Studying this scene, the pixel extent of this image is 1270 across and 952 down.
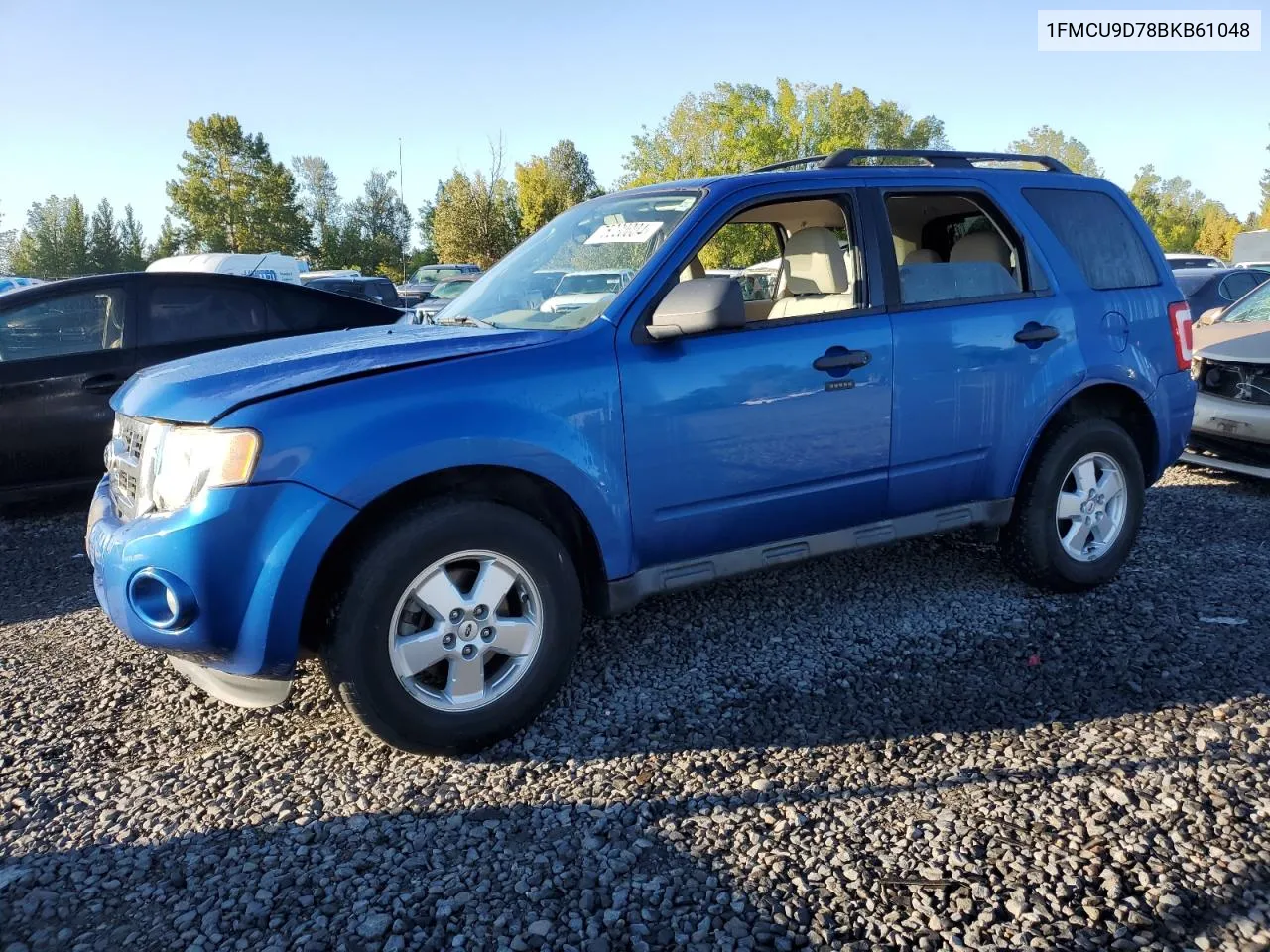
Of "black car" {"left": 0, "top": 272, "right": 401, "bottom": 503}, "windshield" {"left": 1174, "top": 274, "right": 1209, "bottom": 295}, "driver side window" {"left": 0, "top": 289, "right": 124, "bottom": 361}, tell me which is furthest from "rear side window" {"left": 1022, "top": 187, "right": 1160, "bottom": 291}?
"windshield" {"left": 1174, "top": 274, "right": 1209, "bottom": 295}

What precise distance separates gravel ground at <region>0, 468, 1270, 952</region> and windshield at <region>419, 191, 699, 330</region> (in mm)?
1440

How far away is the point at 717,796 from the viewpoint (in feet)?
9.53

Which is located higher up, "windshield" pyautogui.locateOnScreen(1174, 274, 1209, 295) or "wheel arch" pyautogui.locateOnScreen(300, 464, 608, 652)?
"windshield" pyautogui.locateOnScreen(1174, 274, 1209, 295)

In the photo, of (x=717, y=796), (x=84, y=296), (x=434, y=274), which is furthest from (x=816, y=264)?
(x=434, y=274)

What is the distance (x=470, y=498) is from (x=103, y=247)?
70158 mm

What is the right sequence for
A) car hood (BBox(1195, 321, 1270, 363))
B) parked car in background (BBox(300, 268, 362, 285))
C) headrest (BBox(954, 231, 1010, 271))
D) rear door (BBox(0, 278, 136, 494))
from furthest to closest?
parked car in background (BBox(300, 268, 362, 285))
car hood (BBox(1195, 321, 1270, 363))
rear door (BBox(0, 278, 136, 494))
headrest (BBox(954, 231, 1010, 271))

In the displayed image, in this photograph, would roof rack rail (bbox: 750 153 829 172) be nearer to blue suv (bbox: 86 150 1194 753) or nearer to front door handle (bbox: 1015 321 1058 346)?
blue suv (bbox: 86 150 1194 753)

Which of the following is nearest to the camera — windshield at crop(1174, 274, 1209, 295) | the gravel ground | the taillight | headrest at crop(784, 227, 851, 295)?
the gravel ground

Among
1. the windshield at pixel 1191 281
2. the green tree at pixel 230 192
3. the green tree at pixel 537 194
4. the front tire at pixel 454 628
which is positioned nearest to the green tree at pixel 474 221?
the green tree at pixel 537 194

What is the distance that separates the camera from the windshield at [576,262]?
361 centimetres

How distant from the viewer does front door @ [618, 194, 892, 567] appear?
3.39m

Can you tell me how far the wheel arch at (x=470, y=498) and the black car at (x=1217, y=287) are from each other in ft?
37.5

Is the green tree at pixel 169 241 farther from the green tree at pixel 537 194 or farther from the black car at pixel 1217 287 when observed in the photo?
the black car at pixel 1217 287

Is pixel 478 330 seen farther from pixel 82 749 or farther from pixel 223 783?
pixel 82 749
